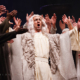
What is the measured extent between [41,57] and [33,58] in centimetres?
11

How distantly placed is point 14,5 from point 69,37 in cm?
113

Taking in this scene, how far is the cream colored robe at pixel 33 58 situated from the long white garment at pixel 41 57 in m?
0.05

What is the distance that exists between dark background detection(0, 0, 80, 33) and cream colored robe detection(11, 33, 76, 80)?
0.70 meters

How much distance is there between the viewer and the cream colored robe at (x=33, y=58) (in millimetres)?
2100

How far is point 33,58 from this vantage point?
2129 mm

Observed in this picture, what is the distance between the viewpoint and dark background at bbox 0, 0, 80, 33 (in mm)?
2834

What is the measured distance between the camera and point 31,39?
222 cm

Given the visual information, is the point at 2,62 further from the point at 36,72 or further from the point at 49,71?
the point at 49,71

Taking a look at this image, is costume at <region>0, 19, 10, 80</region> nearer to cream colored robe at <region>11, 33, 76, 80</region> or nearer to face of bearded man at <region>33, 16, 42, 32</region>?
cream colored robe at <region>11, 33, 76, 80</region>

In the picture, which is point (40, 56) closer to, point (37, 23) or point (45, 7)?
point (37, 23)

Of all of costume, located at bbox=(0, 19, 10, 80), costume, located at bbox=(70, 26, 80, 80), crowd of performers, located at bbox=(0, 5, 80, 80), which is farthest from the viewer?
costume, located at bbox=(70, 26, 80, 80)

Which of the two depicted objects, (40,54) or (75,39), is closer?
(40,54)

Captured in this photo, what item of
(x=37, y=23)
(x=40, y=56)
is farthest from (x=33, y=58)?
(x=37, y=23)

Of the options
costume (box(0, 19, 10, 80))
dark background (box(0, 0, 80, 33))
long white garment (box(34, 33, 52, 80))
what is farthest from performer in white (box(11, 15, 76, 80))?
dark background (box(0, 0, 80, 33))
